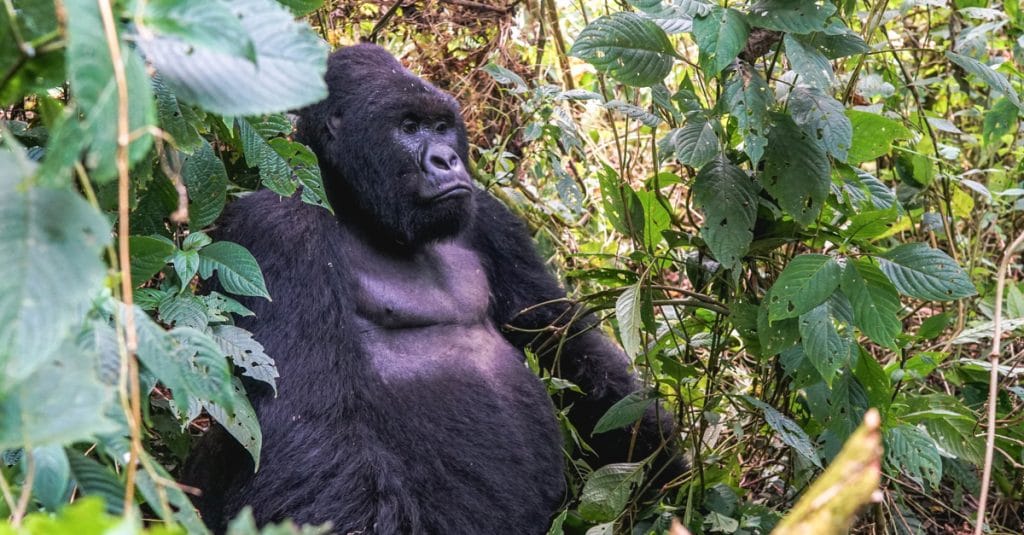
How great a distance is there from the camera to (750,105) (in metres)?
2.66

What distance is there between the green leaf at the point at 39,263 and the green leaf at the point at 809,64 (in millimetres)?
1947

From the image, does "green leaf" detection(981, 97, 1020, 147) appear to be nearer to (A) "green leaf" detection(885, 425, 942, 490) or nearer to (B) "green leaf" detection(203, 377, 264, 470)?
(A) "green leaf" detection(885, 425, 942, 490)

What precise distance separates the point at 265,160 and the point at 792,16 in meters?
1.44

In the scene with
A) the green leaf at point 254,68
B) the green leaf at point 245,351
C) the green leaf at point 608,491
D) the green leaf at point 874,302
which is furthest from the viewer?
the green leaf at point 608,491

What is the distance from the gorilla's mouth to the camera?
3.41 meters

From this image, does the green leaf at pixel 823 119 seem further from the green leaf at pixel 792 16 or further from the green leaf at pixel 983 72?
the green leaf at pixel 983 72

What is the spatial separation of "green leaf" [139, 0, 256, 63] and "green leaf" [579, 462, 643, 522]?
2240 mm

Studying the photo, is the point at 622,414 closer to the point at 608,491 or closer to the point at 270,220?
the point at 608,491

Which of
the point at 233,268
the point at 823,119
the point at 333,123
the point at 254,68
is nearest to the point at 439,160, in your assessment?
the point at 333,123

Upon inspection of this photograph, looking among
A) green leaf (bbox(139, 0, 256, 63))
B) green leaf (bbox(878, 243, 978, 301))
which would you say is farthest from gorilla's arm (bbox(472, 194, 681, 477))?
green leaf (bbox(139, 0, 256, 63))

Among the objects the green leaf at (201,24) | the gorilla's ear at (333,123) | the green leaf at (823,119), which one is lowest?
the gorilla's ear at (333,123)

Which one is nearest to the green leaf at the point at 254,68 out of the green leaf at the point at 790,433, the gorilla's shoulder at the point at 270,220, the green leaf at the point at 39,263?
the green leaf at the point at 39,263

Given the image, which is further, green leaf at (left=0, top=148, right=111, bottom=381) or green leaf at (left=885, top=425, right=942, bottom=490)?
green leaf at (left=885, top=425, right=942, bottom=490)

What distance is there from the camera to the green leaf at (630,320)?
9.16 ft
